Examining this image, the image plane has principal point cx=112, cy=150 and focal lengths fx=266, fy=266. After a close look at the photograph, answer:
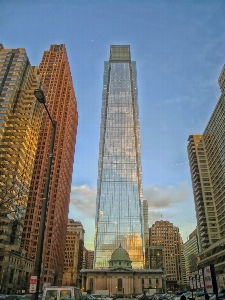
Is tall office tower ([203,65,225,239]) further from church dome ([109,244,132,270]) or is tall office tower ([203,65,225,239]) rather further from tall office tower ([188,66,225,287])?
church dome ([109,244,132,270])

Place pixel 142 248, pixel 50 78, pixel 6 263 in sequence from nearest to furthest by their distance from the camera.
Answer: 1. pixel 6 263
2. pixel 142 248
3. pixel 50 78

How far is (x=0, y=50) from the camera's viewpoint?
129m

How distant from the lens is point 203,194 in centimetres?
12769

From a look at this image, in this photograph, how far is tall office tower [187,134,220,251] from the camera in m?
120

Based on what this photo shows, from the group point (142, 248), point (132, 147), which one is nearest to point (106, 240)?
point (142, 248)

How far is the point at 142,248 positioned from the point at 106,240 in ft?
69.6

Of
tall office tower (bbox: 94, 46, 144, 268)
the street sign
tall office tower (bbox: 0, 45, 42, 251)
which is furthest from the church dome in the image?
the street sign

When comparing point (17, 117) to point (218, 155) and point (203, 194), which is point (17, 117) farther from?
point (203, 194)

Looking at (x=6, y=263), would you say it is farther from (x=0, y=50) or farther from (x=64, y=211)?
(x=0, y=50)

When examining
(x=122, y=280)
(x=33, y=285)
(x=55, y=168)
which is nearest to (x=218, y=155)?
(x=122, y=280)

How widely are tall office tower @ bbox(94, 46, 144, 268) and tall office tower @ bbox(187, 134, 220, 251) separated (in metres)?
38.4

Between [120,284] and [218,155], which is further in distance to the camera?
[218,155]

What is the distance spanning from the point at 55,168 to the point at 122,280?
212ft

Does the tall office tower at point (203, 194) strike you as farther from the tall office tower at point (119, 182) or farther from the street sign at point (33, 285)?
the street sign at point (33, 285)
